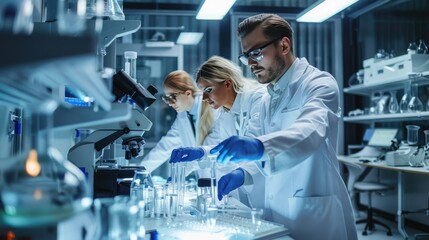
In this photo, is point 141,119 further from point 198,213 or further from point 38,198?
point 38,198

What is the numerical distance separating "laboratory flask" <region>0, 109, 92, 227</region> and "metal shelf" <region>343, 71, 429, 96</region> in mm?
3726

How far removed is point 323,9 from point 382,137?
214 cm

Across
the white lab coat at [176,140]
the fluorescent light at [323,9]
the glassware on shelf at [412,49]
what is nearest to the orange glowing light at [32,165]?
the white lab coat at [176,140]

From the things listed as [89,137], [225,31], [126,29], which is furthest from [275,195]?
[225,31]

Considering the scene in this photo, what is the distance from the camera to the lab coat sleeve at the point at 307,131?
1403 millimetres

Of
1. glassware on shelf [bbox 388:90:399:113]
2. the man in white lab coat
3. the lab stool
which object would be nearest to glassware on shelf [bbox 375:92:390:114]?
glassware on shelf [bbox 388:90:399:113]

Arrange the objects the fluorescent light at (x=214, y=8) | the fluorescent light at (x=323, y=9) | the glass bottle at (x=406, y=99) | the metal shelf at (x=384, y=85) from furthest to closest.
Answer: the glass bottle at (x=406, y=99) → the metal shelf at (x=384, y=85) → the fluorescent light at (x=323, y=9) → the fluorescent light at (x=214, y=8)

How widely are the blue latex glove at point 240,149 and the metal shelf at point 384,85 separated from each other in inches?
118

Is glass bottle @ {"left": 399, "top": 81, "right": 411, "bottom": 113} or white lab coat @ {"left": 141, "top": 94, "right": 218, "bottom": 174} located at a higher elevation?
glass bottle @ {"left": 399, "top": 81, "right": 411, "bottom": 113}

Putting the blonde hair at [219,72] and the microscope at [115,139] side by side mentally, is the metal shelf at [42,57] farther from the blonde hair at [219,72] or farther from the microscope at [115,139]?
the blonde hair at [219,72]

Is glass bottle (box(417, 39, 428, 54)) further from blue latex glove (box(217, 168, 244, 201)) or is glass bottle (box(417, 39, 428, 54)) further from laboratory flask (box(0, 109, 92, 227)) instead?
laboratory flask (box(0, 109, 92, 227))

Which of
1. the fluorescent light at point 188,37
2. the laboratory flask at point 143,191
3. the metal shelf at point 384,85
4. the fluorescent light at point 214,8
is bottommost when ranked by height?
the laboratory flask at point 143,191

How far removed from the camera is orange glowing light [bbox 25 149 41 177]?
70cm

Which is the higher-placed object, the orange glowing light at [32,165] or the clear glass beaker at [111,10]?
the clear glass beaker at [111,10]
